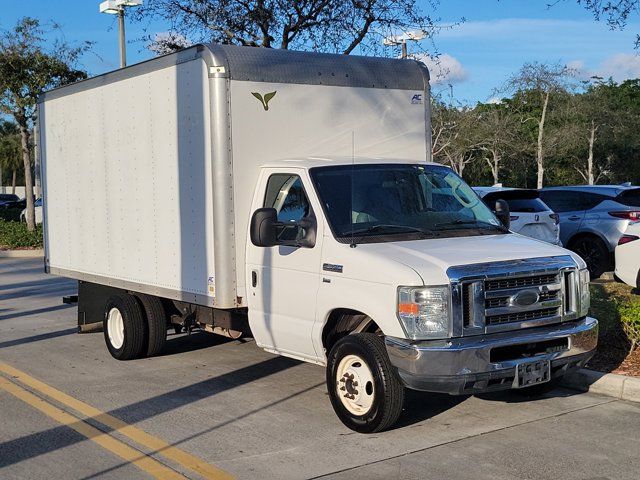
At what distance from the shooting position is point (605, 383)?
25.2 feet

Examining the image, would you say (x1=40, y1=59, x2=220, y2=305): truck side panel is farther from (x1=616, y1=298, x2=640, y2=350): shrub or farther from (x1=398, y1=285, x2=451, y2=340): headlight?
(x1=616, y1=298, x2=640, y2=350): shrub

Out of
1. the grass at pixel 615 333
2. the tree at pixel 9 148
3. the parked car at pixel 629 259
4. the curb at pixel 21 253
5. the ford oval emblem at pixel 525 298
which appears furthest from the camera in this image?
the tree at pixel 9 148

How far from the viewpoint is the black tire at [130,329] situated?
30.7ft

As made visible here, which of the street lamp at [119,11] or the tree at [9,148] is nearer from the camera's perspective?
the street lamp at [119,11]

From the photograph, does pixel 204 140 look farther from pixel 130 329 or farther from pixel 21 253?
pixel 21 253

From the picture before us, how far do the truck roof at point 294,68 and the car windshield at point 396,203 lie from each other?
1.17m

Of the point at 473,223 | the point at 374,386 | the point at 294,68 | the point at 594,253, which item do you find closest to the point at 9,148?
the point at 594,253

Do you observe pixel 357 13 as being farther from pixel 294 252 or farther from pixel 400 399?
pixel 400 399

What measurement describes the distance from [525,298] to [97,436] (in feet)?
11.3

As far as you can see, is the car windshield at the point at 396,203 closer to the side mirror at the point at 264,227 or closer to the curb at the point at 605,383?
the side mirror at the point at 264,227

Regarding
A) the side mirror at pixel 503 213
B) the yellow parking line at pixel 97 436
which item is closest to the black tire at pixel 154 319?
the yellow parking line at pixel 97 436

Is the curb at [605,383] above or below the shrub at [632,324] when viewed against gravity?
below

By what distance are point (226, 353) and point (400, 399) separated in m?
3.91

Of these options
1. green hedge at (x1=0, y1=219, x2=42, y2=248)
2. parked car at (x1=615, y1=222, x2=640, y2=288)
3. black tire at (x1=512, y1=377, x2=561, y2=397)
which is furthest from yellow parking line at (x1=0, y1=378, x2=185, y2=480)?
green hedge at (x1=0, y1=219, x2=42, y2=248)
